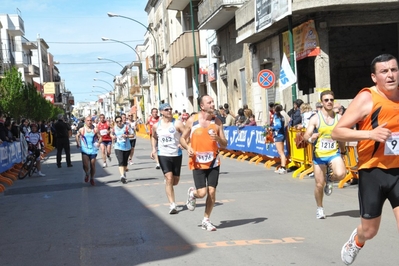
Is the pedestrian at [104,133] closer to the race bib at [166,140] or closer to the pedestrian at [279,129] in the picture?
the pedestrian at [279,129]

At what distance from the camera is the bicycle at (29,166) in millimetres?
19438

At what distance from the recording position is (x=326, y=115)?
9125 mm

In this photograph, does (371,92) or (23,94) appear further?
(23,94)

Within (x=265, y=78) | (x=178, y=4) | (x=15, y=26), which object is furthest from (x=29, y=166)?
(x=15, y=26)

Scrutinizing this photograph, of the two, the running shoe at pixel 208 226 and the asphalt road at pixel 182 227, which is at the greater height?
the running shoe at pixel 208 226

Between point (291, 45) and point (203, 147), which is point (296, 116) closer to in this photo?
point (291, 45)

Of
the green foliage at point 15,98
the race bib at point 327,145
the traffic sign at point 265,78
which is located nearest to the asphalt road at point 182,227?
the race bib at point 327,145

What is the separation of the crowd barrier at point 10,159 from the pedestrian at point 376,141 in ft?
40.6

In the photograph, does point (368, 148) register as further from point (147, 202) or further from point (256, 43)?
point (256, 43)

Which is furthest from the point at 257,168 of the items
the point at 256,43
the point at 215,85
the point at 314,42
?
the point at 215,85

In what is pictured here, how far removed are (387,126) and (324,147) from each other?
13.3 ft

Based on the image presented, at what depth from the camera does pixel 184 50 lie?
133 ft

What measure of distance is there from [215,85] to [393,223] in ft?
103

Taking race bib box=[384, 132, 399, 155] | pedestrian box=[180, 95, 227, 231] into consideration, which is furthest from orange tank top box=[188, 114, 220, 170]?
race bib box=[384, 132, 399, 155]
